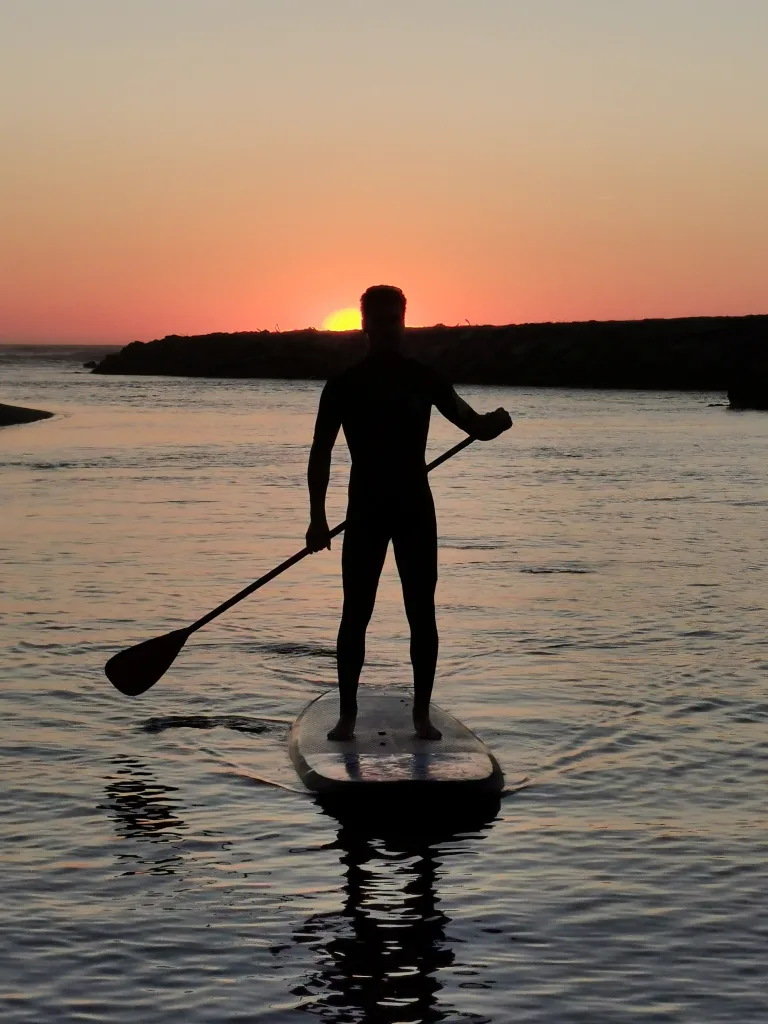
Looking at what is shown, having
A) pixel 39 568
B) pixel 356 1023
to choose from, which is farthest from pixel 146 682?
pixel 39 568

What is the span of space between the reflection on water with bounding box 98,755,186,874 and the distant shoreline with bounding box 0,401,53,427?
4191 cm

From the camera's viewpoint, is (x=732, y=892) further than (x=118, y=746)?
No

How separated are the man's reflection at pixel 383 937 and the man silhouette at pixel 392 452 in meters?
1.20

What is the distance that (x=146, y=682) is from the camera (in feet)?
28.7

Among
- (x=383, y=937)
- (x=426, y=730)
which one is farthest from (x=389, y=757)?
(x=383, y=937)

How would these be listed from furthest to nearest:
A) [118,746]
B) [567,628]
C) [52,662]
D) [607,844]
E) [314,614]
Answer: [314,614]
[567,628]
[52,662]
[118,746]
[607,844]

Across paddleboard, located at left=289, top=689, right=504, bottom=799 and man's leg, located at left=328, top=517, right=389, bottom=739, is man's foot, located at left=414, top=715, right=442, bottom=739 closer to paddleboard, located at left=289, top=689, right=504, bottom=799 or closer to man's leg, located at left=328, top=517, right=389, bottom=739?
paddleboard, located at left=289, top=689, right=504, bottom=799

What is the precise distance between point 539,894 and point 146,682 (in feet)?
12.2

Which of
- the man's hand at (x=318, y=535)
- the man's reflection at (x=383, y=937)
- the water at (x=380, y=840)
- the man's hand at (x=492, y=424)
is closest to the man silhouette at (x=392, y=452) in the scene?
the man's hand at (x=492, y=424)

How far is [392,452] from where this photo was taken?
23.6 feet

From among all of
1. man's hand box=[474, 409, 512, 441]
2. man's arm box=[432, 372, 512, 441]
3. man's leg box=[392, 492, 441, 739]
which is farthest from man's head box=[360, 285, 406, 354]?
man's leg box=[392, 492, 441, 739]

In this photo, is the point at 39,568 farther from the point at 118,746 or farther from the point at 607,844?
the point at 607,844

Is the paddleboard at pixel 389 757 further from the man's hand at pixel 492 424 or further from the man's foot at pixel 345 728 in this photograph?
the man's hand at pixel 492 424

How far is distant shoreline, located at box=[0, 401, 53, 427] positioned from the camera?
48.8 m
